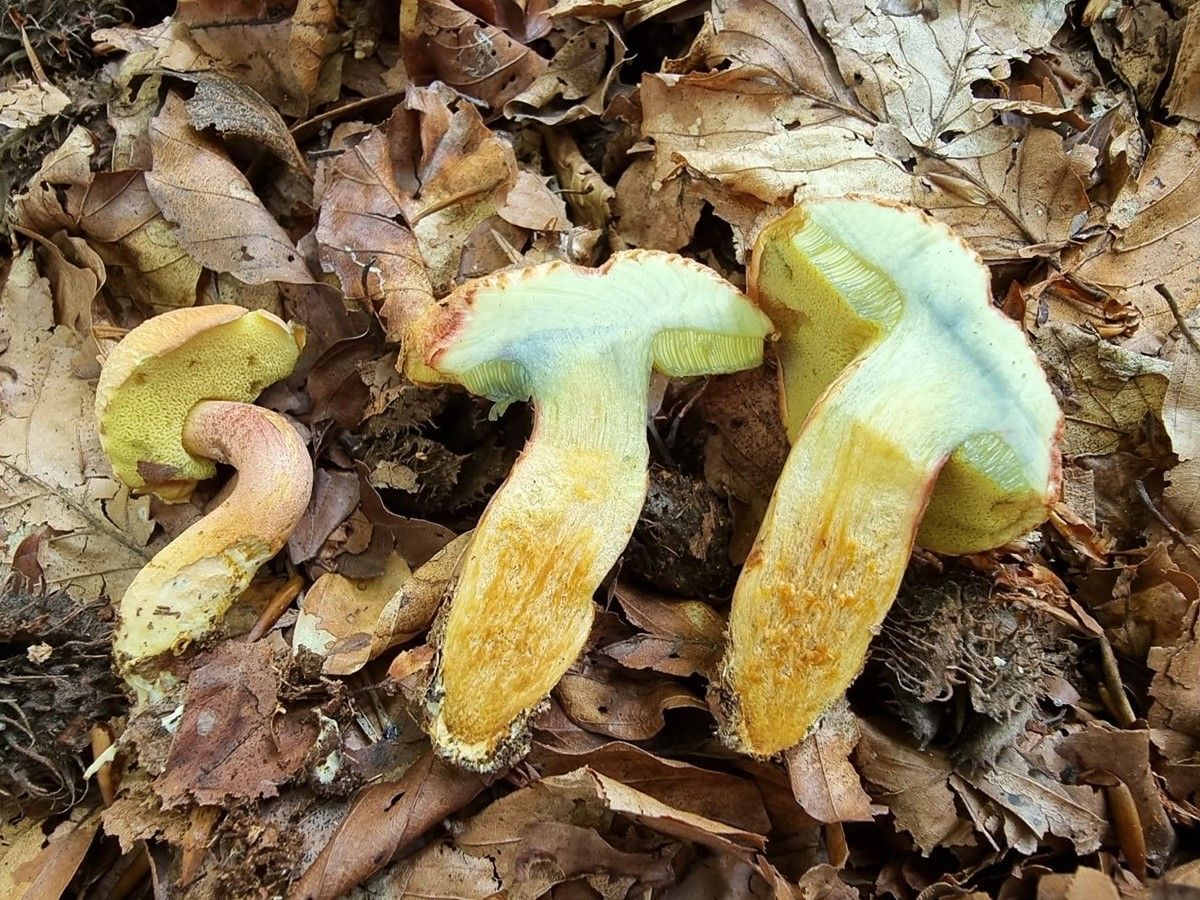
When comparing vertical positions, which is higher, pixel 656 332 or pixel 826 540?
pixel 656 332

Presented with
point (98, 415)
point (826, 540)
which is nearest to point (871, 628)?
point (826, 540)

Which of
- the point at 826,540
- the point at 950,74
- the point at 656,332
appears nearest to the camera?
the point at 826,540

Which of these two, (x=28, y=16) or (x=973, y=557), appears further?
(x=28, y=16)

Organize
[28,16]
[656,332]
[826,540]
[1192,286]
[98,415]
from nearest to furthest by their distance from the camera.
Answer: [826,540]
[656,332]
[98,415]
[1192,286]
[28,16]

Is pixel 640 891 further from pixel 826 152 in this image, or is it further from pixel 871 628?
pixel 826 152

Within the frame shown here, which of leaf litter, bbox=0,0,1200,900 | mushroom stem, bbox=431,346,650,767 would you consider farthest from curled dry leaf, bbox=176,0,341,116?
mushroom stem, bbox=431,346,650,767
